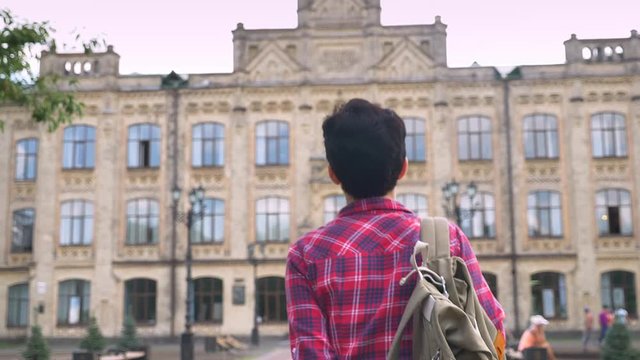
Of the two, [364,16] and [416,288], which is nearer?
[416,288]

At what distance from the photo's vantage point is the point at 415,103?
3631 centimetres

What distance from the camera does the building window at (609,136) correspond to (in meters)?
35.5

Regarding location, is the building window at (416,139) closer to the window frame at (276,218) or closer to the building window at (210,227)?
the window frame at (276,218)

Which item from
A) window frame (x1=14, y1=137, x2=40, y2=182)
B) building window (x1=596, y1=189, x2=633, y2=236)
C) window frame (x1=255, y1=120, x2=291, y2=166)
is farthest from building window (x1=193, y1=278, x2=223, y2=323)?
building window (x1=596, y1=189, x2=633, y2=236)

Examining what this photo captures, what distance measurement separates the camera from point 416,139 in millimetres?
36406

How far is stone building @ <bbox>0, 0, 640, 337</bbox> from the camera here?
1388 inches

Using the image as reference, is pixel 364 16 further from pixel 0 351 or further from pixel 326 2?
pixel 0 351

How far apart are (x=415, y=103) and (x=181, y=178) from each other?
39.1 feet

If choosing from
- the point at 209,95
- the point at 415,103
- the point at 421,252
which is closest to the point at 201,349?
the point at 209,95

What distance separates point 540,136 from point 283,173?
1246cm

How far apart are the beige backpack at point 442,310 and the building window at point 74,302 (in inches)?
1409

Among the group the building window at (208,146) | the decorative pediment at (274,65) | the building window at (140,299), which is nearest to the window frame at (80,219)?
the building window at (140,299)

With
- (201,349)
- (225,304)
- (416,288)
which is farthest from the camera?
(225,304)

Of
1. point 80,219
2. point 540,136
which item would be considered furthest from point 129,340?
point 540,136
